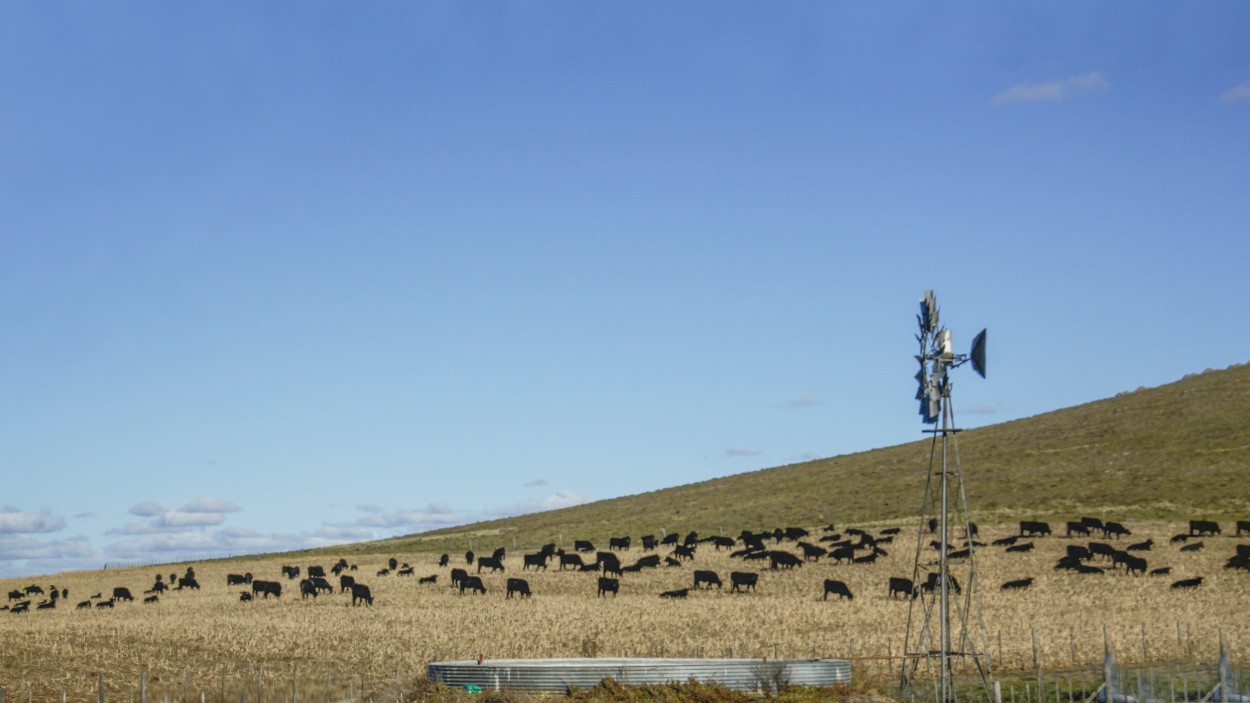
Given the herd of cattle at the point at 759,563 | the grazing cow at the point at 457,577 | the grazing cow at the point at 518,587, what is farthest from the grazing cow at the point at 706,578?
the grazing cow at the point at 457,577

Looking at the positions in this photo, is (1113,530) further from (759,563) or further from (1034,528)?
A: (759,563)

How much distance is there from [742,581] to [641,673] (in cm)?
3319

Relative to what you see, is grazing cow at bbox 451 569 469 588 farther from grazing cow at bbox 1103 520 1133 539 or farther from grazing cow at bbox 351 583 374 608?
grazing cow at bbox 1103 520 1133 539

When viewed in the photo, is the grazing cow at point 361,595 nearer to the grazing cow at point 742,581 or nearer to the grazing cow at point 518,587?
the grazing cow at point 518,587

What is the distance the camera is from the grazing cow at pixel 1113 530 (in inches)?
2623

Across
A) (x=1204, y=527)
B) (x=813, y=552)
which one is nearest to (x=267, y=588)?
(x=813, y=552)

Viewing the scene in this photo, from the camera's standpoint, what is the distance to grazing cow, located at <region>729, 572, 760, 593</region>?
176 feet

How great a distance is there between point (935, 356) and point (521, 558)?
57.1 m

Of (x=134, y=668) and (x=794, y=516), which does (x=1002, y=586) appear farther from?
(x=794, y=516)

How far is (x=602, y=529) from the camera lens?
10450 cm

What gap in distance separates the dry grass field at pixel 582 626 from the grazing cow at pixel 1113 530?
4.38 metres

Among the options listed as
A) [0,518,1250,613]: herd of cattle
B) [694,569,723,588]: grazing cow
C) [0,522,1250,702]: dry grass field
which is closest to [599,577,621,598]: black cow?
[0,518,1250,613]: herd of cattle

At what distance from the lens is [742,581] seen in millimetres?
54250

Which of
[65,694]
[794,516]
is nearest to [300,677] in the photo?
[65,694]
